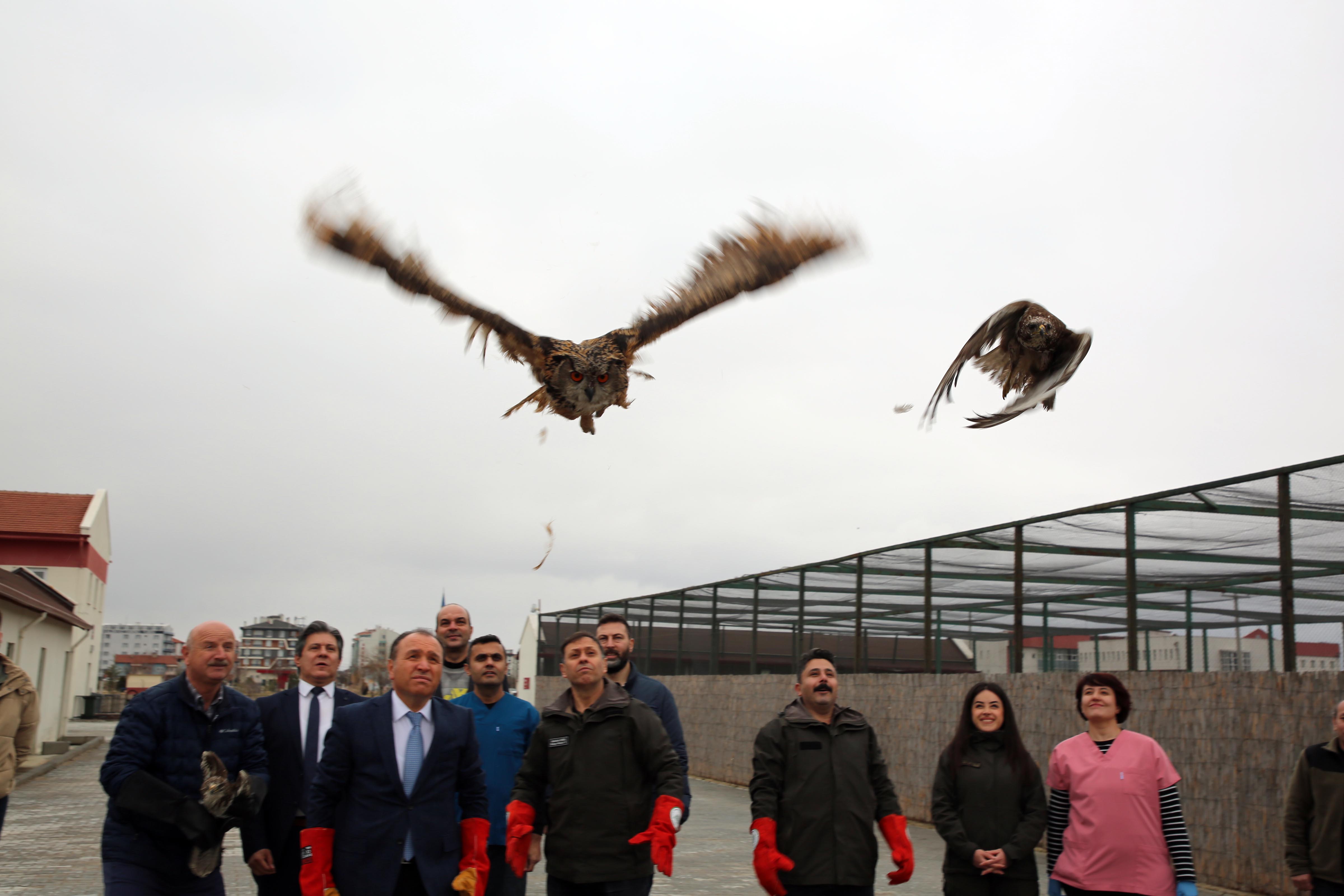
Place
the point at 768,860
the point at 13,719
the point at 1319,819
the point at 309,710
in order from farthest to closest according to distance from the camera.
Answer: the point at 13,719, the point at 309,710, the point at 1319,819, the point at 768,860

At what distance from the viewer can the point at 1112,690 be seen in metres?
4.68

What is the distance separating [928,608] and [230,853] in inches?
290

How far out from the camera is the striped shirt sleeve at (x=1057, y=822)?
15.3 feet

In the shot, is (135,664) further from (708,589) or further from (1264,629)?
(1264,629)

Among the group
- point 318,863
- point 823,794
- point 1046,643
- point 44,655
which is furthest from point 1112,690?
point 44,655

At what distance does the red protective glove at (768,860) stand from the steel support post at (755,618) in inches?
456

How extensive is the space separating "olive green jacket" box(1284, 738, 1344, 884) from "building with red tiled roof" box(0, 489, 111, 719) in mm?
26702

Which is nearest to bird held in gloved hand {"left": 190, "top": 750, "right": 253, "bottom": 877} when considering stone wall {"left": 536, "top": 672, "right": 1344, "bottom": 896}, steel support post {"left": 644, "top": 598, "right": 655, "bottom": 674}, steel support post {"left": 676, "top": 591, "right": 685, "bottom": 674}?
stone wall {"left": 536, "top": 672, "right": 1344, "bottom": 896}

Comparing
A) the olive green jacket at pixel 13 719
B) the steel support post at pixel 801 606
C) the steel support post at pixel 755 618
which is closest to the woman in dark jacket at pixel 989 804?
the olive green jacket at pixel 13 719

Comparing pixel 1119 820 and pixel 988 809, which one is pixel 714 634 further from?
pixel 1119 820

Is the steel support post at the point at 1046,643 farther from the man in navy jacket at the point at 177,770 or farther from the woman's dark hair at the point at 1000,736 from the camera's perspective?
the man in navy jacket at the point at 177,770

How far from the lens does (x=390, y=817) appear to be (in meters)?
4.00

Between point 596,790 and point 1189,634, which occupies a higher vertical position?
point 1189,634

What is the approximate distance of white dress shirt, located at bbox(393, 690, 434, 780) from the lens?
4098 mm
